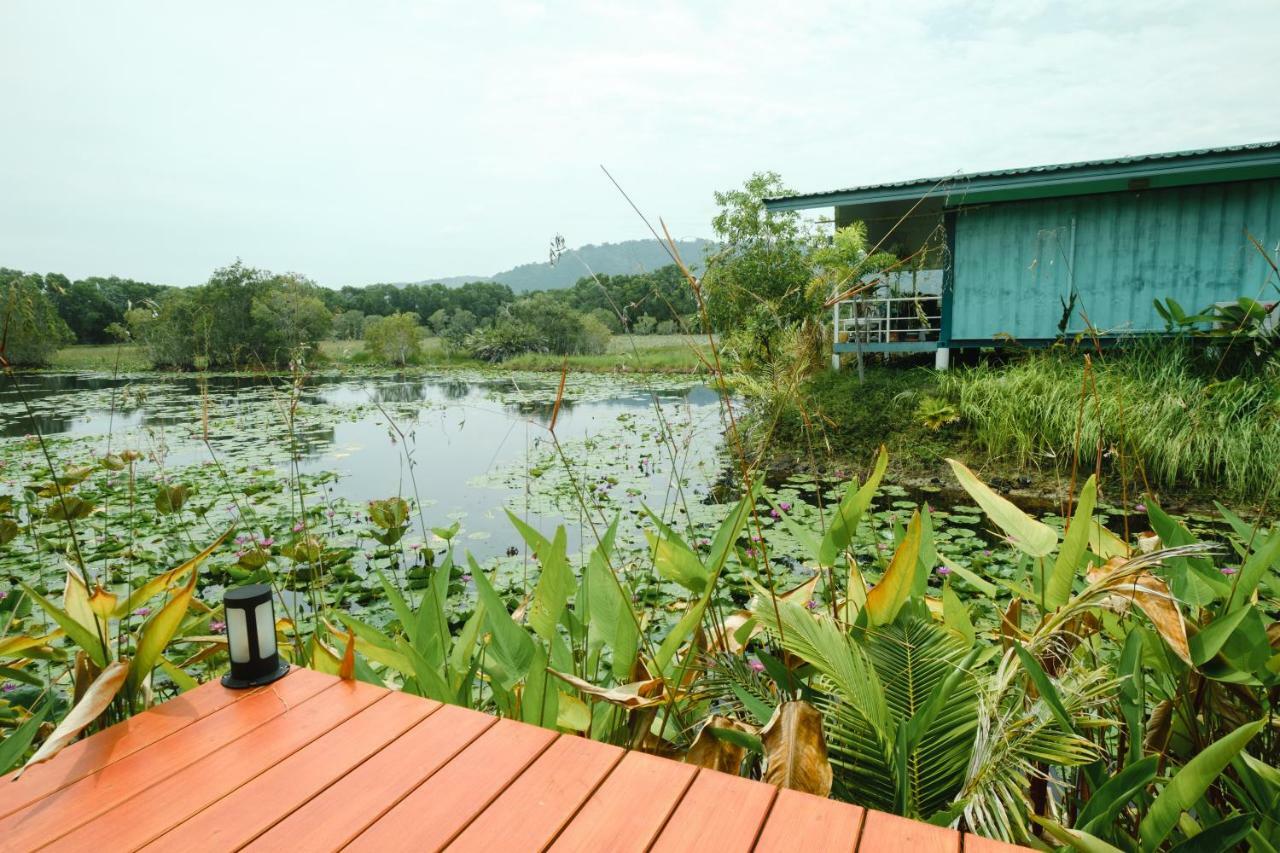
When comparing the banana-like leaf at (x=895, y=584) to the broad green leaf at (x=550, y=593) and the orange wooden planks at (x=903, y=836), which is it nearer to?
the orange wooden planks at (x=903, y=836)

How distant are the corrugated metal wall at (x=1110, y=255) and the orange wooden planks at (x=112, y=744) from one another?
308 inches

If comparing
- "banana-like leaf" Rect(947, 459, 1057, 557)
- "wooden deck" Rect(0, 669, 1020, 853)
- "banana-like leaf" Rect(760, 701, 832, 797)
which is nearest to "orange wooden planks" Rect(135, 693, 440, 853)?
"wooden deck" Rect(0, 669, 1020, 853)

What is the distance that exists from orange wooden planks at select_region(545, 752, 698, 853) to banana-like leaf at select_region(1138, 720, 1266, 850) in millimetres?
576

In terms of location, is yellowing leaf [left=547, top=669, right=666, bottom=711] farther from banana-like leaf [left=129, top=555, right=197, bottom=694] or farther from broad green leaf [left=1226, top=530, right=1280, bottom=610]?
broad green leaf [left=1226, top=530, right=1280, bottom=610]

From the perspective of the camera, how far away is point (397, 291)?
30859 mm

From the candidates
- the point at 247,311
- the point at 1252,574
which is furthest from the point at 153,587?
the point at 247,311

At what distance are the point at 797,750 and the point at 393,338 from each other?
21626 millimetres

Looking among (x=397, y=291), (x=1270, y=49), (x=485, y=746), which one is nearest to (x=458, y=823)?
(x=485, y=746)

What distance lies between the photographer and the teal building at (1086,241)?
6.62 m

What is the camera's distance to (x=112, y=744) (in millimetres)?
1097

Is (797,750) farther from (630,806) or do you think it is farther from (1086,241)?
(1086,241)

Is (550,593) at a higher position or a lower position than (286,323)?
lower

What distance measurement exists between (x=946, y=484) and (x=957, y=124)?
5.25 meters

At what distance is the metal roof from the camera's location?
6145 mm
